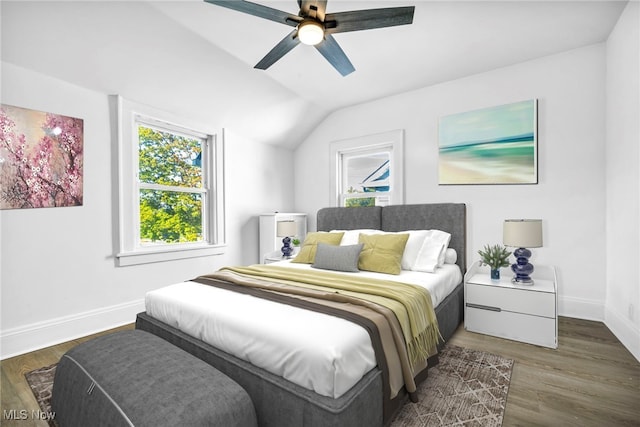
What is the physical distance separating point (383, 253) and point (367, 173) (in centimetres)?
192

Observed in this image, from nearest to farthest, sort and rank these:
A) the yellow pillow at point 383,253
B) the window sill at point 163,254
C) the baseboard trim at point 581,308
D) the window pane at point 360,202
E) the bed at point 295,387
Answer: the bed at point 295,387 < the yellow pillow at point 383,253 < the baseboard trim at point 581,308 < the window sill at point 163,254 < the window pane at point 360,202

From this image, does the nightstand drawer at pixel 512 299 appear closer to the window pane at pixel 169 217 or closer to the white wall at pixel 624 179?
the white wall at pixel 624 179

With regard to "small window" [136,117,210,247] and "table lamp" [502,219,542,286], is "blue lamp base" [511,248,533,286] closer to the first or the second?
"table lamp" [502,219,542,286]

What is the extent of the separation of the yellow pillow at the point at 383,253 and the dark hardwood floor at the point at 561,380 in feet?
2.74

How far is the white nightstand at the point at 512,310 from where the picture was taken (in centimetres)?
250

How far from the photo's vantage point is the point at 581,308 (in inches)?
120

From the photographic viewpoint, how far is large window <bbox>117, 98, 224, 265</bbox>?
3211 mm

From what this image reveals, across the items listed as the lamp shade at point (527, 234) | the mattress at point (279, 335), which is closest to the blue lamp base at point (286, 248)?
the mattress at point (279, 335)

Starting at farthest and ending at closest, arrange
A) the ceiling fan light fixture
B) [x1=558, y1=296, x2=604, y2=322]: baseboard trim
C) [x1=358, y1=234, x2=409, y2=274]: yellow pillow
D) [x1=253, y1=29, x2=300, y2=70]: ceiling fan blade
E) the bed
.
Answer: [x1=558, y1=296, x2=604, y2=322]: baseboard trim
[x1=358, y1=234, x2=409, y2=274]: yellow pillow
[x1=253, y1=29, x2=300, y2=70]: ceiling fan blade
the ceiling fan light fixture
the bed

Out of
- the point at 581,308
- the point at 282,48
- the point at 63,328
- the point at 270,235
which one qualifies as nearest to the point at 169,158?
the point at 270,235

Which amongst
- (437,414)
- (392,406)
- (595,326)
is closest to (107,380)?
(392,406)

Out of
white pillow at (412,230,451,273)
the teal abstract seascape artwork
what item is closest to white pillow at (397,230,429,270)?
white pillow at (412,230,451,273)

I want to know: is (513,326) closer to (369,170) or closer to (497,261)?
(497,261)

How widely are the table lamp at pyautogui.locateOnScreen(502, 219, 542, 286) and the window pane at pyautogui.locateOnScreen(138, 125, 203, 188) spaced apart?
145 inches
